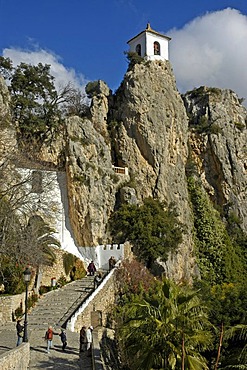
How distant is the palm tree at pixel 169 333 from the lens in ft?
40.6

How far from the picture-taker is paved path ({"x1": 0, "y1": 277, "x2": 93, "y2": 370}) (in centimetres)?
1437

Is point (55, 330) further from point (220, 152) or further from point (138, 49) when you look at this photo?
point (138, 49)

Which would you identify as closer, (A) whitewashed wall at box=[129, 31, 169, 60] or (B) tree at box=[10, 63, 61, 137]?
(B) tree at box=[10, 63, 61, 137]

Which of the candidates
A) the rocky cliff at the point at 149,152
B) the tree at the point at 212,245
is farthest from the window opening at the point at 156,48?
the tree at the point at 212,245

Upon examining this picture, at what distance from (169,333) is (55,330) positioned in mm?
6629

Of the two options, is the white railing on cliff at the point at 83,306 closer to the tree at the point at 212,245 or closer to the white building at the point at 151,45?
the tree at the point at 212,245

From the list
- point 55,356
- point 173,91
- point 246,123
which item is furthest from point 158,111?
point 55,356

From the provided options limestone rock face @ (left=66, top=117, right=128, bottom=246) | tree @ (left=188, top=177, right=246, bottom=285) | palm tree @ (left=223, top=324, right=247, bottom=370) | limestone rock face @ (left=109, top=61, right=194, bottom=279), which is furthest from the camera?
tree @ (left=188, top=177, right=246, bottom=285)

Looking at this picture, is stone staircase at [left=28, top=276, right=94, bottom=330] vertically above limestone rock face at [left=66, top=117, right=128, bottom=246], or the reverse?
limestone rock face at [left=66, top=117, right=128, bottom=246]

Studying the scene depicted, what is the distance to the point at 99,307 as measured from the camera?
22594 millimetres

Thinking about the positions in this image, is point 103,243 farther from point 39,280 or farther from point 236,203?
point 236,203

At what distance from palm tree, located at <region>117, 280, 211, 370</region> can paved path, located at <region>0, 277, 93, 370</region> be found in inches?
100

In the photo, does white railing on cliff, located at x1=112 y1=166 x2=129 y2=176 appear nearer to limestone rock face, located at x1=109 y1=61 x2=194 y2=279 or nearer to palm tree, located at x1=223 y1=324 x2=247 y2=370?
limestone rock face, located at x1=109 y1=61 x2=194 y2=279

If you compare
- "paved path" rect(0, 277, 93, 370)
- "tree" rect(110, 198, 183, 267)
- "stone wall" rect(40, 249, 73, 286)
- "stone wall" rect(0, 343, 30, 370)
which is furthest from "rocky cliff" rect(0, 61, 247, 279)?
"stone wall" rect(0, 343, 30, 370)
